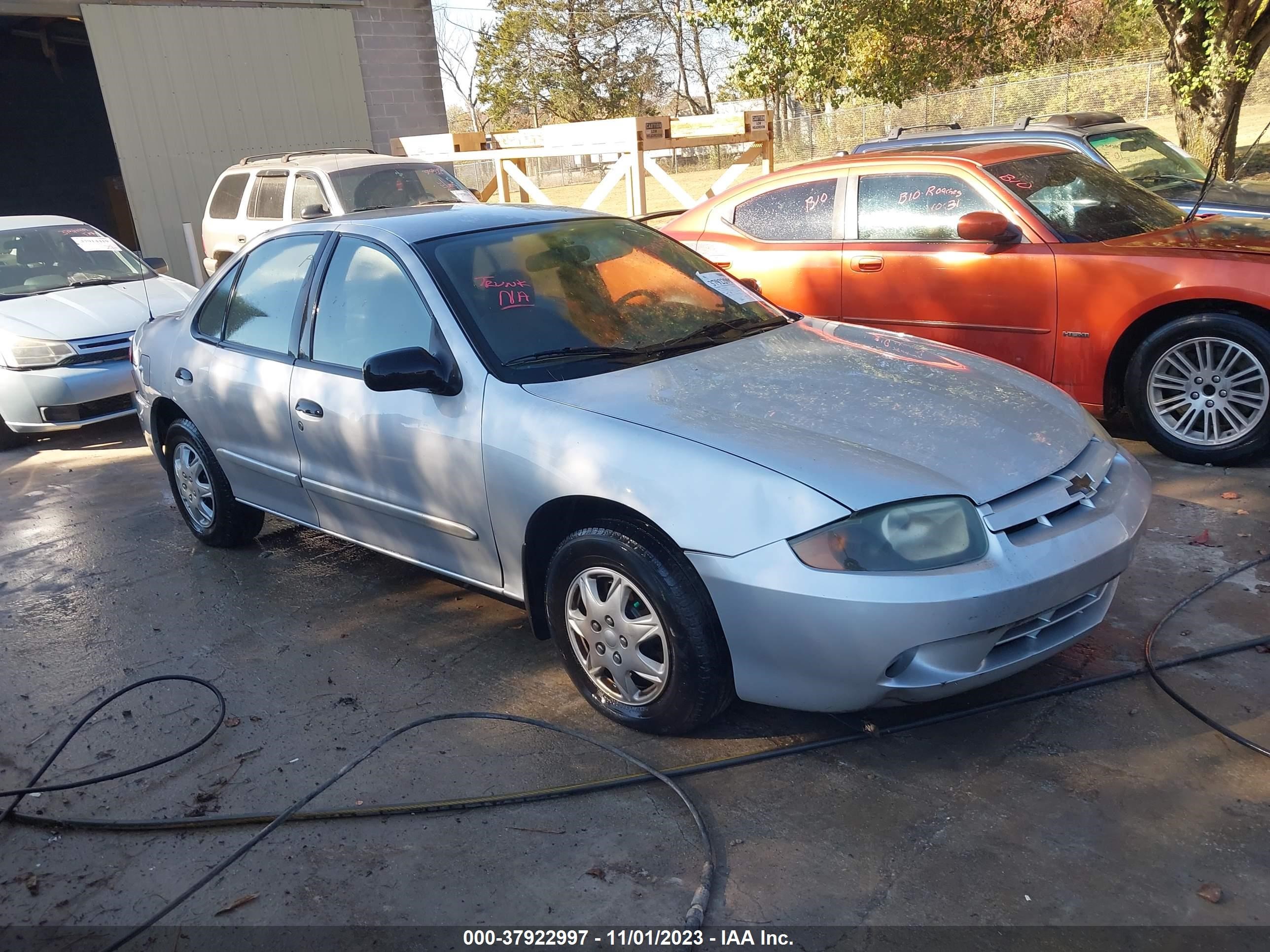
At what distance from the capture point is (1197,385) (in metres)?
5.41

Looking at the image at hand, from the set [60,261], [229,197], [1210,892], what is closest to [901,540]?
[1210,892]

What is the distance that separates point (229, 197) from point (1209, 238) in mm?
9772

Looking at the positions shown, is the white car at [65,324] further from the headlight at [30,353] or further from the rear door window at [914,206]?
the rear door window at [914,206]

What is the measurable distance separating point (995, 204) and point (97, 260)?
24.0 ft

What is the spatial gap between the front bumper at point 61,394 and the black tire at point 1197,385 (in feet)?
21.2

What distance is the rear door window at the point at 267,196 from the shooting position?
35.7 feet

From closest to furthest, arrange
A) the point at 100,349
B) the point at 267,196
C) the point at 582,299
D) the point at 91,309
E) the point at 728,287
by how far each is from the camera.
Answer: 1. the point at 582,299
2. the point at 728,287
3. the point at 100,349
4. the point at 91,309
5. the point at 267,196

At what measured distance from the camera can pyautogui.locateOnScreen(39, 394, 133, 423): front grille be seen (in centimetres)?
769

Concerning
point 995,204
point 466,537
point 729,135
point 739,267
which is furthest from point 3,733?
point 729,135

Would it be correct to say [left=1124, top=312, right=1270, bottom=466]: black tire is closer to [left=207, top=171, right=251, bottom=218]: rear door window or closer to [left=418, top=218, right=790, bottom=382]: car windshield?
[left=418, top=218, right=790, bottom=382]: car windshield

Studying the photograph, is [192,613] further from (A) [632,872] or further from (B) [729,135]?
(B) [729,135]

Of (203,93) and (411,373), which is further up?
(203,93)

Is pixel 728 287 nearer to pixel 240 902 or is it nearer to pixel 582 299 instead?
pixel 582 299

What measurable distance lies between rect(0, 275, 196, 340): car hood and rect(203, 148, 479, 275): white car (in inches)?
75.6
